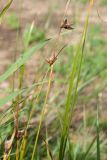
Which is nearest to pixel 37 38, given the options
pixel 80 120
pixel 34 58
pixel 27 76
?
pixel 34 58

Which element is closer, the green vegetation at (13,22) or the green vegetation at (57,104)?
the green vegetation at (57,104)

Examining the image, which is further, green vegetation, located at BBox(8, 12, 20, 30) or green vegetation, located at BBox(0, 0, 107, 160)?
green vegetation, located at BBox(8, 12, 20, 30)

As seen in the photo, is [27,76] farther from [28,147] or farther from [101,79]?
[28,147]

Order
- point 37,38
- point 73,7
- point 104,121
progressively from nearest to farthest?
point 104,121
point 37,38
point 73,7

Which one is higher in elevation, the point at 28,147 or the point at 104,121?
the point at 28,147

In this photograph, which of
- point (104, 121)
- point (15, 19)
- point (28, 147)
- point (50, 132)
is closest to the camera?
point (28, 147)

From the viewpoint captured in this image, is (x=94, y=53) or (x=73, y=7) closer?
(x=94, y=53)

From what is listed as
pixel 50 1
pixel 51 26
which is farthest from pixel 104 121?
pixel 50 1

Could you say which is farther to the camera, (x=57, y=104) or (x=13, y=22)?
(x=13, y=22)

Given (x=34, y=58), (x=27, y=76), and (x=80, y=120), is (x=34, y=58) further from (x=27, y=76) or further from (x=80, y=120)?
(x=80, y=120)
